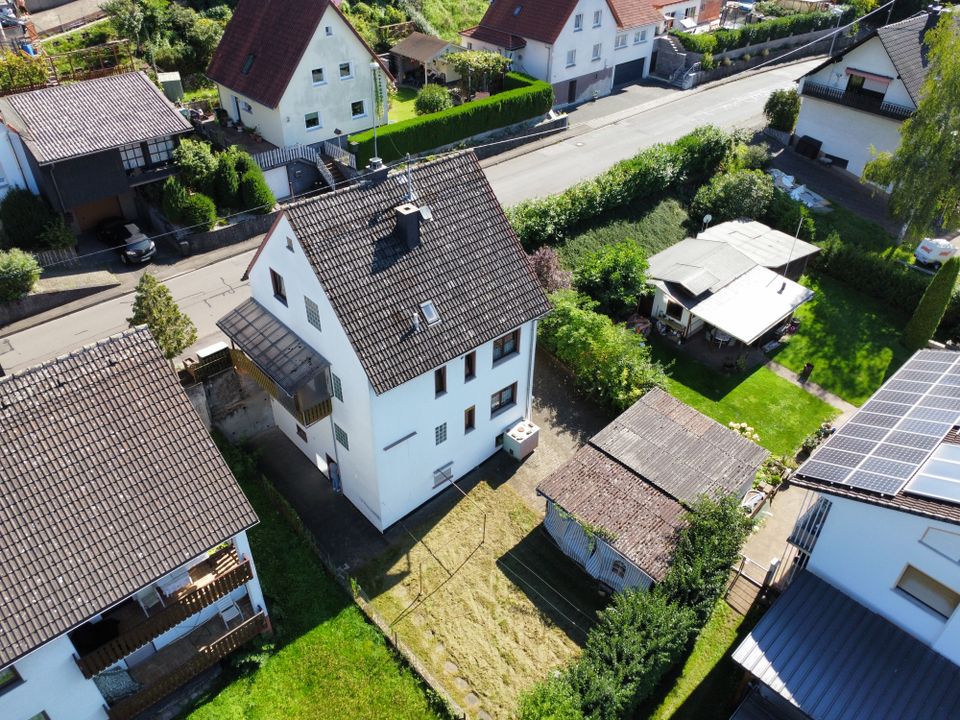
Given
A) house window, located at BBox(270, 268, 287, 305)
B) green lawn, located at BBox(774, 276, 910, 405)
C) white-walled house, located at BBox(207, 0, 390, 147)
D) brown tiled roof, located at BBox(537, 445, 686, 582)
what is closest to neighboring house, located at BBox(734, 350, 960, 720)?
brown tiled roof, located at BBox(537, 445, 686, 582)

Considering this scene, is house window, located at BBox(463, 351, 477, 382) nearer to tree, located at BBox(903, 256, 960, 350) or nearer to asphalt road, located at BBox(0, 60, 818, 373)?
asphalt road, located at BBox(0, 60, 818, 373)

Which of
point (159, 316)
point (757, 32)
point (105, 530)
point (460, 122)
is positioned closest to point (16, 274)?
point (159, 316)

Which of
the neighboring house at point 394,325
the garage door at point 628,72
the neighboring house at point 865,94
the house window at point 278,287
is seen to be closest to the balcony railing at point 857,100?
the neighboring house at point 865,94

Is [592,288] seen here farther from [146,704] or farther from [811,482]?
[146,704]

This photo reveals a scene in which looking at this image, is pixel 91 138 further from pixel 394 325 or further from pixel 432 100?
pixel 394 325

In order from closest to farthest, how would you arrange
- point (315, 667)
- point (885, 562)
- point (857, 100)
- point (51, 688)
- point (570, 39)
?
point (51, 688) → point (885, 562) → point (315, 667) → point (857, 100) → point (570, 39)

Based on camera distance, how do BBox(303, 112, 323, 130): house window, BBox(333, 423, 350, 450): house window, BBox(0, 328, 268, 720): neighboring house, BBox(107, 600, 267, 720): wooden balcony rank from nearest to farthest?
BBox(0, 328, 268, 720): neighboring house, BBox(107, 600, 267, 720): wooden balcony, BBox(333, 423, 350, 450): house window, BBox(303, 112, 323, 130): house window

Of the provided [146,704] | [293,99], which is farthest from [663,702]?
[293,99]
